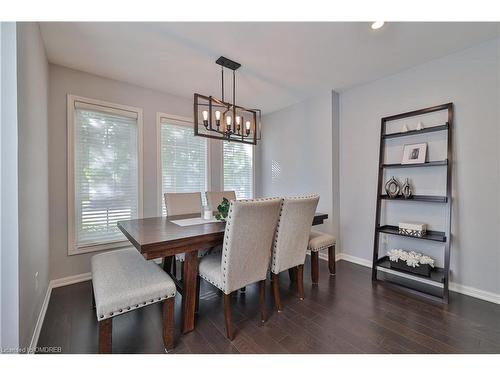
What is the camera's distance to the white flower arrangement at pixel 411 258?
2.34 meters

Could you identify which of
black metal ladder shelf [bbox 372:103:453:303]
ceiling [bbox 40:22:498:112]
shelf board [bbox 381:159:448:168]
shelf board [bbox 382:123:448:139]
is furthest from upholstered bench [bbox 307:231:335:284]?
ceiling [bbox 40:22:498:112]

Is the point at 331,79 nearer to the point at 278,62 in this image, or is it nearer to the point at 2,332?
the point at 278,62

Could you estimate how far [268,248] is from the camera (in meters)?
1.83

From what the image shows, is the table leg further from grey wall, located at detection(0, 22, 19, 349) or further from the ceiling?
the ceiling

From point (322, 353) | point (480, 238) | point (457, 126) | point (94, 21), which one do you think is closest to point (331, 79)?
point (457, 126)

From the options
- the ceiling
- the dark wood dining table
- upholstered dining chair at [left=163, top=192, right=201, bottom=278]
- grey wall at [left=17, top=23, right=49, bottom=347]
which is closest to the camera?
grey wall at [left=17, top=23, right=49, bottom=347]

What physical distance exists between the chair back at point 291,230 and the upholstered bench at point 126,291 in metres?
0.94

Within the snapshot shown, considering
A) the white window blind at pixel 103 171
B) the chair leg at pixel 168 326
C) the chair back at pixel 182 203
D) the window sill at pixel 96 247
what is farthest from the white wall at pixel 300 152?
the window sill at pixel 96 247

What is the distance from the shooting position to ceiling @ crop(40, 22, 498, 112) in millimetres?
1931

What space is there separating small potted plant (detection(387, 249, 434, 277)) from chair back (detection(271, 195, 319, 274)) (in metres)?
1.27

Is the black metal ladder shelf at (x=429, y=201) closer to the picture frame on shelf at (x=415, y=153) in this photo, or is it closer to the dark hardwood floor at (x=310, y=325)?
the picture frame on shelf at (x=415, y=153)

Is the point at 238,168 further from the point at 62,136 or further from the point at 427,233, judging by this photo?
the point at 427,233

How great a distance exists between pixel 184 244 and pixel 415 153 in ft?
9.08

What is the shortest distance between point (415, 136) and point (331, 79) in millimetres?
1283
